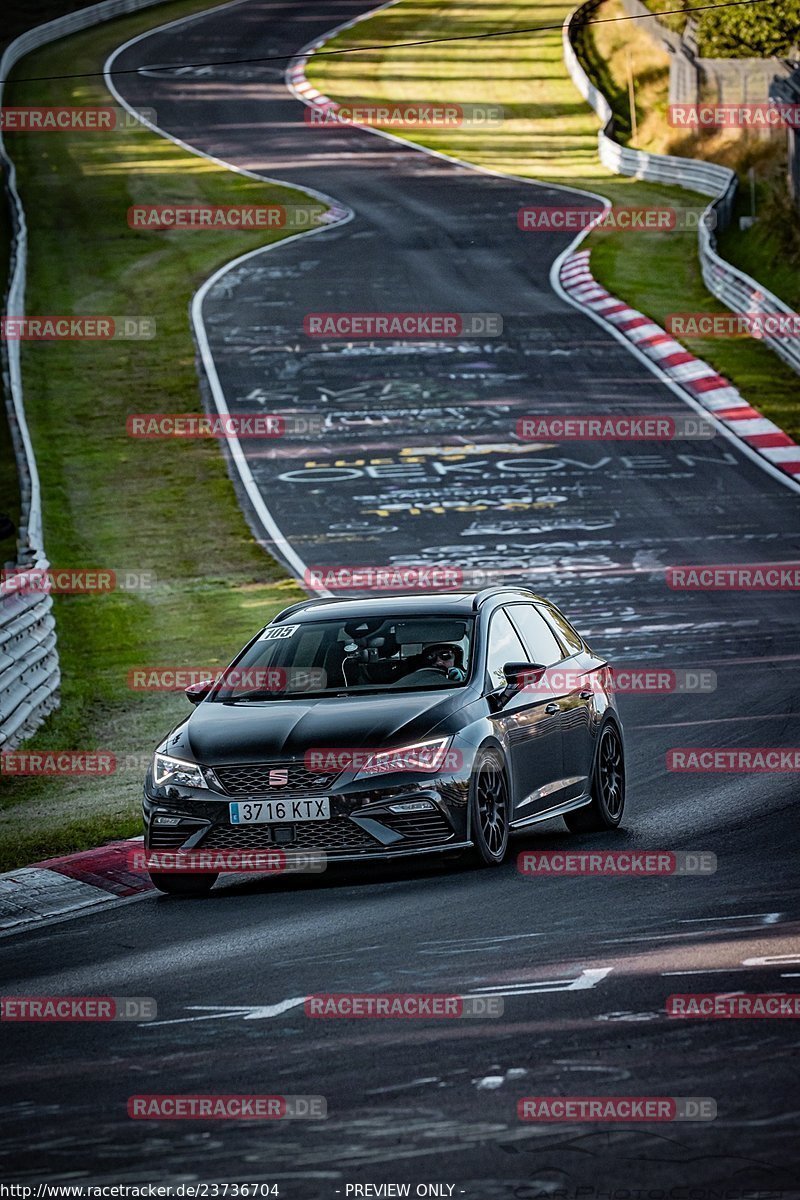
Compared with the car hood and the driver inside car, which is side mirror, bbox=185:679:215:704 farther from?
the driver inside car

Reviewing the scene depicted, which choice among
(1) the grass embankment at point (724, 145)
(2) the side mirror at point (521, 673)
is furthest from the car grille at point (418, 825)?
(1) the grass embankment at point (724, 145)

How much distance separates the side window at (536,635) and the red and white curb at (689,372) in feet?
48.6

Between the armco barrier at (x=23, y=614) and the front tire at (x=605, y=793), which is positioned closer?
the front tire at (x=605, y=793)

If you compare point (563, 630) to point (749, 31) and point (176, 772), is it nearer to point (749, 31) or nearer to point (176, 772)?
point (176, 772)

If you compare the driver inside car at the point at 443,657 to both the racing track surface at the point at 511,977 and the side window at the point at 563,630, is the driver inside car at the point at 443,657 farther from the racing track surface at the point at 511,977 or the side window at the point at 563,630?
the side window at the point at 563,630

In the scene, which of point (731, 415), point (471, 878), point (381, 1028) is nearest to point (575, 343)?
point (731, 415)

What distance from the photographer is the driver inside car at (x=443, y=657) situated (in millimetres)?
11055

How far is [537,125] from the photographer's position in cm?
5975

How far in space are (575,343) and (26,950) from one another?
27.1 metres

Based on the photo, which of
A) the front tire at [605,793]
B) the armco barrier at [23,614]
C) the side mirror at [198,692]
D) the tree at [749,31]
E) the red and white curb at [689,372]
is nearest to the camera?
the side mirror at [198,692]

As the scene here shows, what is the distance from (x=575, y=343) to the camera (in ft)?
115

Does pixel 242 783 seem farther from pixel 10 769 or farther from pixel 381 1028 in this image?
pixel 10 769

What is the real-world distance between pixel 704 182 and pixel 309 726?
4047 centimetres

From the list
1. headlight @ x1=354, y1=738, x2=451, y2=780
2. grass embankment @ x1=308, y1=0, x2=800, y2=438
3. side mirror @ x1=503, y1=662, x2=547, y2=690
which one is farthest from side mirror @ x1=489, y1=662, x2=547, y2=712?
grass embankment @ x1=308, y1=0, x2=800, y2=438
